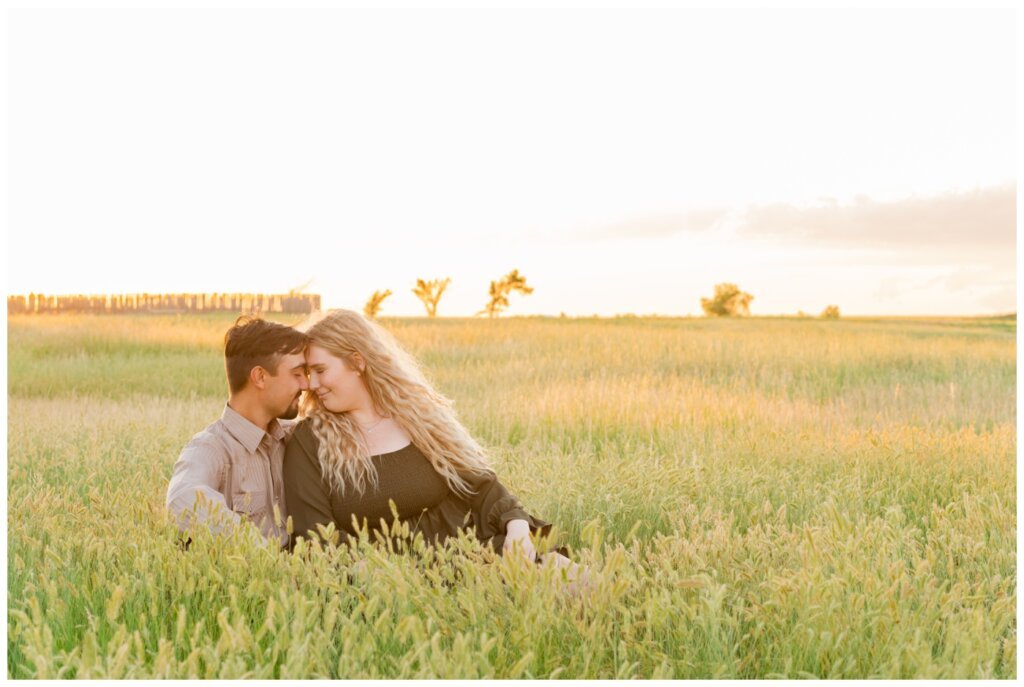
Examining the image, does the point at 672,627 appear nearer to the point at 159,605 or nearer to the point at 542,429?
the point at 159,605

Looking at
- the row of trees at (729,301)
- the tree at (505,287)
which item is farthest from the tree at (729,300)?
the tree at (505,287)

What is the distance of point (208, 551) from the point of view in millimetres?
3281

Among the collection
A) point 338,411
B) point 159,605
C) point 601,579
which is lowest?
point 159,605

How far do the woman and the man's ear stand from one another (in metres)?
0.19

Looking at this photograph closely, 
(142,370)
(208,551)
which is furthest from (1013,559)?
(142,370)

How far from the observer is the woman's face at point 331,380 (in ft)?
13.1

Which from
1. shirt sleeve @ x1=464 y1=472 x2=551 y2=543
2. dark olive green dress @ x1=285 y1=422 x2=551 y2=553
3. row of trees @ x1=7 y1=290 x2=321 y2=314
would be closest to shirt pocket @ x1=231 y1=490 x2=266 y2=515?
dark olive green dress @ x1=285 y1=422 x2=551 y2=553

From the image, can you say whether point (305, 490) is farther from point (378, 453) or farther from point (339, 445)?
point (378, 453)

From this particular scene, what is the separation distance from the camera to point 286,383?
4.02m

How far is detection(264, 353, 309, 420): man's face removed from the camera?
157 inches

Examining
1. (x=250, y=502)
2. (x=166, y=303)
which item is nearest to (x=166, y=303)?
(x=166, y=303)

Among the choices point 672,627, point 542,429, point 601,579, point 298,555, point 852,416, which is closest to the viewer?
point 601,579

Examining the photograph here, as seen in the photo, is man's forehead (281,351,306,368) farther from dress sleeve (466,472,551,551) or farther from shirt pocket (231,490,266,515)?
dress sleeve (466,472,551,551)

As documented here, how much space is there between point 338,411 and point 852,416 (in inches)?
265
